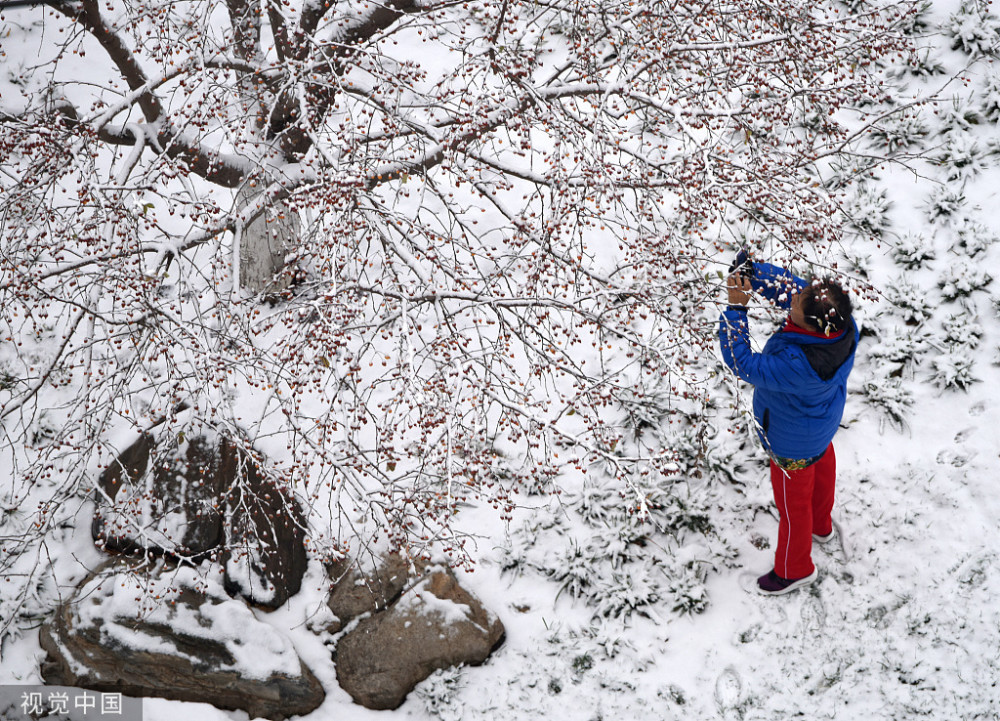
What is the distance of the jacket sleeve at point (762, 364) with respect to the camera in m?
3.83

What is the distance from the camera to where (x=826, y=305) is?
3.71 m

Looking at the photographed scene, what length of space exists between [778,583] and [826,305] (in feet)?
6.56

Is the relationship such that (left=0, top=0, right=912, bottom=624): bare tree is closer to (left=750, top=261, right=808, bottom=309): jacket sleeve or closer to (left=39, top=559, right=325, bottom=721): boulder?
(left=750, top=261, right=808, bottom=309): jacket sleeve

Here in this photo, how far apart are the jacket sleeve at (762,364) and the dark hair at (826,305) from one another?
212 millimetres

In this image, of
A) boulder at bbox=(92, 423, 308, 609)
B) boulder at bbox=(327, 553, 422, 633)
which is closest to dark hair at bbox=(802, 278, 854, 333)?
boulder at bbox=(327, 553, 422, 633)

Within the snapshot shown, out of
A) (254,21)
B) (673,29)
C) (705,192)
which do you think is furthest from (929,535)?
(254,21)

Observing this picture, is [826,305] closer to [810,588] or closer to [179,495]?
[810,588]

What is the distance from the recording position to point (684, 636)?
15.5ft

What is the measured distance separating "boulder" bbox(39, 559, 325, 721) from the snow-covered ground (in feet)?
0.51

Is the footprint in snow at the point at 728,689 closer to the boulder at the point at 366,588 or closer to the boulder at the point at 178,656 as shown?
the boulder at the point at 366,588

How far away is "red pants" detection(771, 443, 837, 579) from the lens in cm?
429

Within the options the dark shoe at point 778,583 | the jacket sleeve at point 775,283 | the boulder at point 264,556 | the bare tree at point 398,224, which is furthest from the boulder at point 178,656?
the jacket sleeve at point 775,283

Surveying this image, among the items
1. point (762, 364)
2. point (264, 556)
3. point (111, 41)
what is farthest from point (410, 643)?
point (111, 41)

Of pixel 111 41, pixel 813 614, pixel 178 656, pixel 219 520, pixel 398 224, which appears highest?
pixel 111 41
